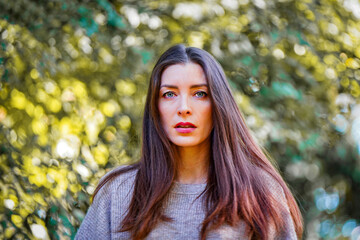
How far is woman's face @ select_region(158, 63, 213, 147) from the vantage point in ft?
5.85

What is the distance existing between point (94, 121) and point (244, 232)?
3.53 feet

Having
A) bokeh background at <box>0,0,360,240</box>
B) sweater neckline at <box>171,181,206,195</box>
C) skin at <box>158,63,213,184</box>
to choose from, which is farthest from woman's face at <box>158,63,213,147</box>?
bokeh background at <box>0,0,360,240</box>

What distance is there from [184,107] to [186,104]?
0.05 ft

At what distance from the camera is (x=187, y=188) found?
1874 mm

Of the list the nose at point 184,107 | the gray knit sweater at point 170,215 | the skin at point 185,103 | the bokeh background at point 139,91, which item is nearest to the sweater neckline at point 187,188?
the gray knit sweater at point 170,215

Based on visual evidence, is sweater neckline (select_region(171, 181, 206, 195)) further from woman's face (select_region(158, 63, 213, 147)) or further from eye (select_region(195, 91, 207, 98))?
eye (select_region(195, 91, 207, 98))

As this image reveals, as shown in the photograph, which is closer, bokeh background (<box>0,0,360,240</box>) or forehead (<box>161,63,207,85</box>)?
forehead (<box>161,63,207,85</box>)

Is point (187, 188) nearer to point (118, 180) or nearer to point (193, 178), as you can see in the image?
point (193, 178)

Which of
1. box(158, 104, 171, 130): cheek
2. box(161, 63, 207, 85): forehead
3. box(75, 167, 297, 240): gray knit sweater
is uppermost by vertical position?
box(161, 63, 207, 85): forehead

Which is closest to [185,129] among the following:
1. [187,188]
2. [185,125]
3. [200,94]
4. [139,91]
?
[185,125]

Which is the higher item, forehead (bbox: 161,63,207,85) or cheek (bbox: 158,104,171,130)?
forehead (bbox: 161,63,207,85)

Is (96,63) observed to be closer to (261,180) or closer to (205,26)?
(205,26)

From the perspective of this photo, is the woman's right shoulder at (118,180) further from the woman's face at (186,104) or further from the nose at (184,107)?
the nose at (184,107)

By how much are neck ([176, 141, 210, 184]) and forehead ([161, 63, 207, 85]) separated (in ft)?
0.87
